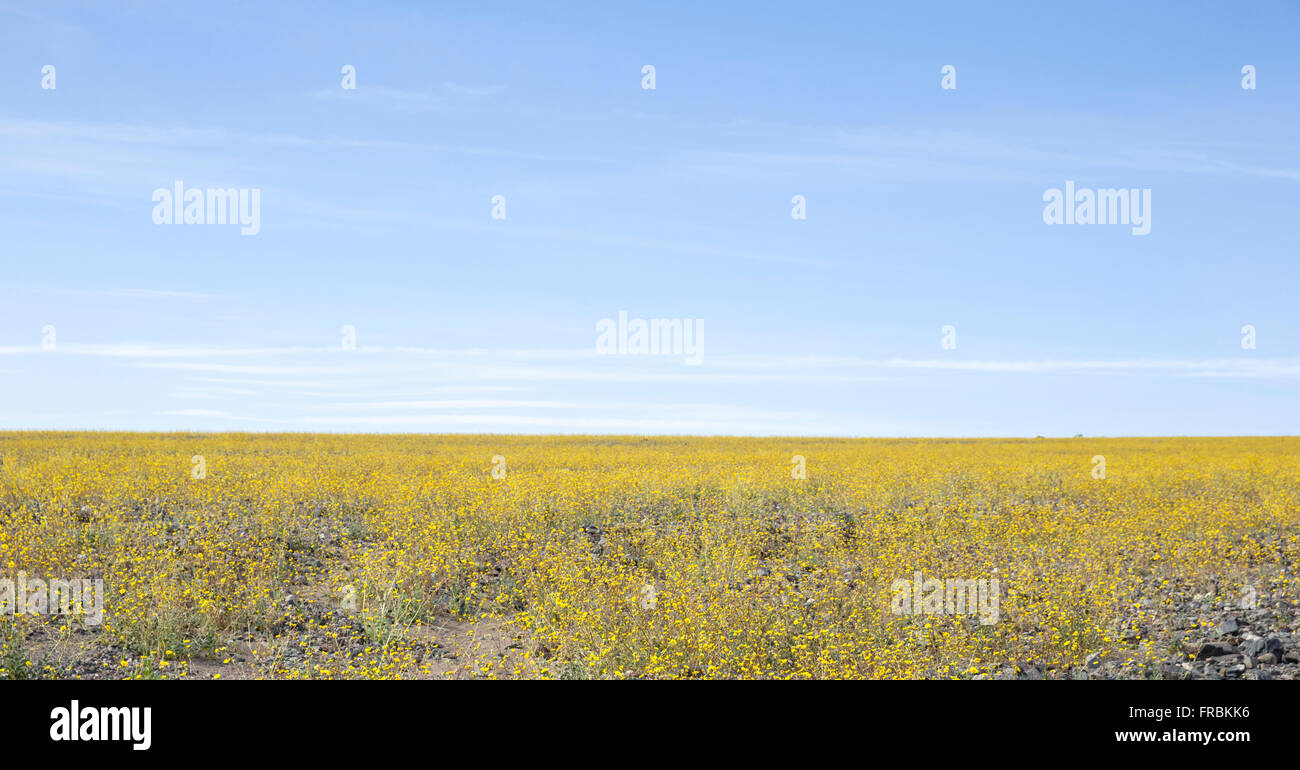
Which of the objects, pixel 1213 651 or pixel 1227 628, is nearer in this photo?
pixel 1213 651

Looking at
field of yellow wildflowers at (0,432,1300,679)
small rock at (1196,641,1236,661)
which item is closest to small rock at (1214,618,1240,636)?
field of yellow wildflowers at (0,432,1300,679)

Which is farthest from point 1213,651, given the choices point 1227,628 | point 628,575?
point 628,575

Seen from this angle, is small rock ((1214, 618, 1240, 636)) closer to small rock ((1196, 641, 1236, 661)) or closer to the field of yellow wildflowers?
the field of yellow wildflowers

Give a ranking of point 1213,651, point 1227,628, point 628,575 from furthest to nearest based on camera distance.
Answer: point 628,575
point 1227,628
point 1213,651

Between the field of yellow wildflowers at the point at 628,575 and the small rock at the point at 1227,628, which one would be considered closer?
the field of yellow wildflowers at the point at 628,575

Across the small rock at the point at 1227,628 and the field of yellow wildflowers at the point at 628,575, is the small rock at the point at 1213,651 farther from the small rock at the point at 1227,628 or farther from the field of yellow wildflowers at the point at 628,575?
the small rock at the point at 1227,628

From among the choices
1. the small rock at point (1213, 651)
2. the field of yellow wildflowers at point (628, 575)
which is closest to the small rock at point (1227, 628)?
the field of yellow wildflowers at point (628, 575)

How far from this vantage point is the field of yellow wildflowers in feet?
22.3

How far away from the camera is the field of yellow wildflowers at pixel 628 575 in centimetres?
679

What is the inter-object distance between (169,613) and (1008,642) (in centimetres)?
759

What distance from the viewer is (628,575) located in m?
9.43

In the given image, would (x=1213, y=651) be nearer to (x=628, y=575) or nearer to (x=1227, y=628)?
(x=1227, y=628)
